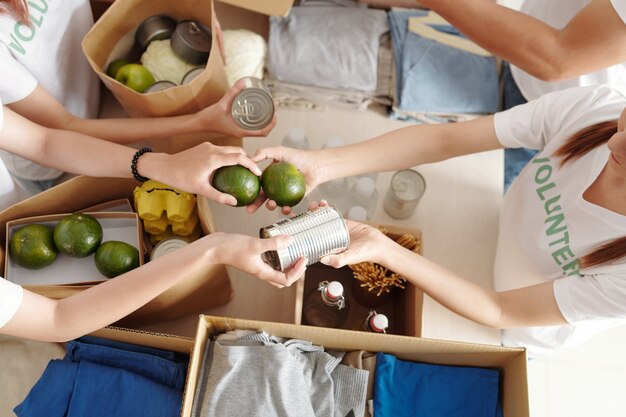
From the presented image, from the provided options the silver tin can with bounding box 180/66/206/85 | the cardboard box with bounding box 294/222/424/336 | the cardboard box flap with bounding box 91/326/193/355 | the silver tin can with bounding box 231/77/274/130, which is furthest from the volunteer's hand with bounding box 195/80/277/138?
the cardboard box flap with bounding box 91/326/193/355

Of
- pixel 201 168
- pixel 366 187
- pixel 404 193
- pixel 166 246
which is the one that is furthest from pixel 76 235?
pixel 404 193

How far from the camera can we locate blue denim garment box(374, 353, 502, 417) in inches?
34.7

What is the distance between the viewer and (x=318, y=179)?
1047 millimetres

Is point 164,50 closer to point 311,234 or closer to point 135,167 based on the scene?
point 135,167

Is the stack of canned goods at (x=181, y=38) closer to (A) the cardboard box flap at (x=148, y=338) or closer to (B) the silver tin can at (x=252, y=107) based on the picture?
(B) the silver tin can at (x=252, y=107)

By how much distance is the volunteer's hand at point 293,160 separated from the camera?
0.97 m

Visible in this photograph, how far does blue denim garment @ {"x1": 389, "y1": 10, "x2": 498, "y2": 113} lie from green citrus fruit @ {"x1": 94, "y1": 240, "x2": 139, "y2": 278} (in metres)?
0.80

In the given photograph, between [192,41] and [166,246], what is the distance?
0.51 metres

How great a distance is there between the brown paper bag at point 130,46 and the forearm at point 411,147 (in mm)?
300

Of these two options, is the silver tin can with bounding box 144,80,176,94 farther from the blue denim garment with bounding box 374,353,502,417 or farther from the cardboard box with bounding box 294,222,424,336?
the blue denim garment with bounding box 374,353,502,417

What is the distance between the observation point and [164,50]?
1179mm

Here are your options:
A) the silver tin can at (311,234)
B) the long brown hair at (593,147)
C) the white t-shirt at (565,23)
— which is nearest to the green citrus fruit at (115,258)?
the silver tin can at (311,234)

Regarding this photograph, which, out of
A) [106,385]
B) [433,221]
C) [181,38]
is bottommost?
[106,385]

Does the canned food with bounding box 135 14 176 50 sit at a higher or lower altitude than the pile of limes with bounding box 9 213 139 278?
higher
